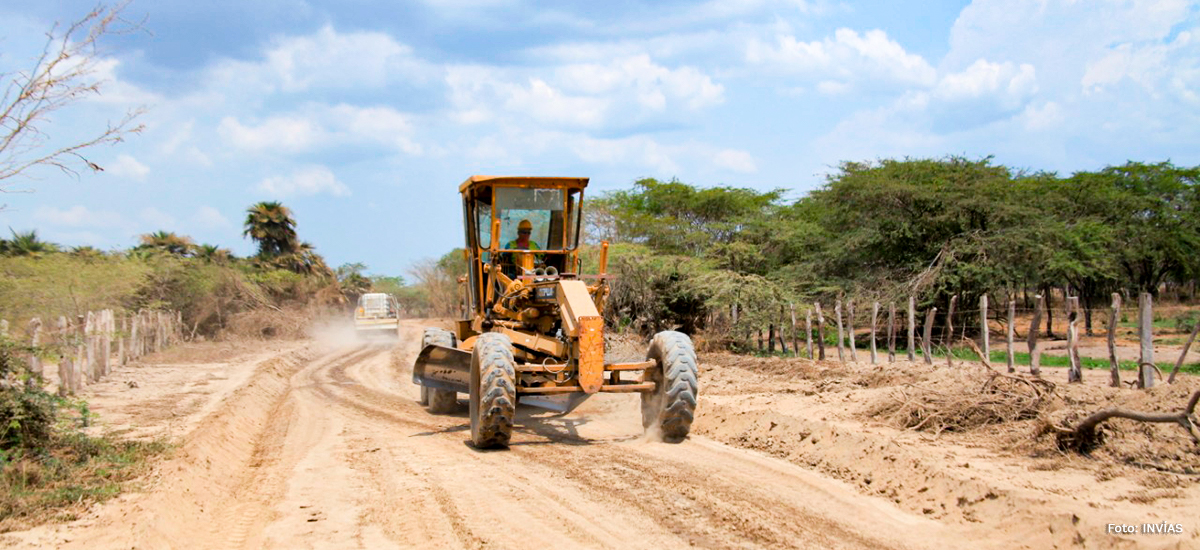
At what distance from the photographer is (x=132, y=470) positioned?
22.5ft

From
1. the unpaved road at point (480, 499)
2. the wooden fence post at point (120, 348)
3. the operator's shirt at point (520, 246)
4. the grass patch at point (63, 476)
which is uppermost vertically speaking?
the operator's shirt at point (520, 246)

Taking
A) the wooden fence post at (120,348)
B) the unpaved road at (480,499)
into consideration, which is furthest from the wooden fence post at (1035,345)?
the wooden fence post at (120,348)

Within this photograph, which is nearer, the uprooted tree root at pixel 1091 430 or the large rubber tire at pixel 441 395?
the uprooted tree root at pixel 1091 430

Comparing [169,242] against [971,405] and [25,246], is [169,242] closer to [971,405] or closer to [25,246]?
[25,246]

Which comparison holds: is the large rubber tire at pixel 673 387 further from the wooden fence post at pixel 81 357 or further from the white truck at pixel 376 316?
the white truck at pixel 376 316

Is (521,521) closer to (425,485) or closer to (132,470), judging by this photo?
(425,485)

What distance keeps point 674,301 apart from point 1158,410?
1630cm

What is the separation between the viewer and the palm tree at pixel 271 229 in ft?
134

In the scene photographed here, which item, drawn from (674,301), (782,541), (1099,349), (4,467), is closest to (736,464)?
(782,541)

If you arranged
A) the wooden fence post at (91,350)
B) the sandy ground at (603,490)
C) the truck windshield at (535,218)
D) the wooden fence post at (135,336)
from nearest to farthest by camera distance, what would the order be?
the sandy ground at (603,490) < the truck windshield at (535,218) < the wooden fence post at (91,350) < the wooden fence post at (135,336)

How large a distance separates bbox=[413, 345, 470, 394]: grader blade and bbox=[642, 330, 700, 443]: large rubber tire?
2086mm

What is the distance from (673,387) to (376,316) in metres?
25.6

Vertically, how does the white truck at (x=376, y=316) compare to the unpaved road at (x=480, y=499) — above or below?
above

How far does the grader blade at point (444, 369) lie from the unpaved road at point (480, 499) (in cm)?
56
